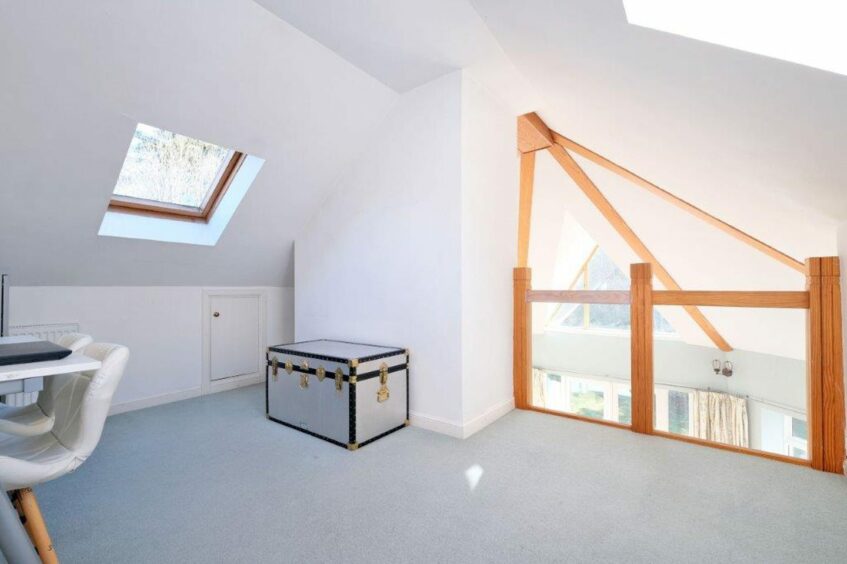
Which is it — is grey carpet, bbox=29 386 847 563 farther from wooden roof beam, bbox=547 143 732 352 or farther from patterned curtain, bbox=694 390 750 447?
patterned curtain, bbox=694 390 750 447

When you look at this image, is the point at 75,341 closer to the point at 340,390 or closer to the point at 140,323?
the point at 340,390

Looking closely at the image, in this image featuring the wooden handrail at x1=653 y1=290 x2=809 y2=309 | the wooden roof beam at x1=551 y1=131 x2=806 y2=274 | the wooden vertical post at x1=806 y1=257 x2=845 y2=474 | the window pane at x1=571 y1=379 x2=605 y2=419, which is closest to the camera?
the wooden vertical post at x1=806 y1=257 x2=845 y2=474

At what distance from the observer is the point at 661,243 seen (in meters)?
4.78

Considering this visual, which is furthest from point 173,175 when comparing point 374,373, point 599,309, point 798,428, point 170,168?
point 798,428

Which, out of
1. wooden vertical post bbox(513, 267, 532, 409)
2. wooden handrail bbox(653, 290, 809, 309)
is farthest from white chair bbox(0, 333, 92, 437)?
wooden handrail bbox(653, 290, 809, 309)

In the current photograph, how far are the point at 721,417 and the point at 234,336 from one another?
22.6 ft

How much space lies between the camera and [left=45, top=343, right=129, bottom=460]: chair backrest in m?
1.37

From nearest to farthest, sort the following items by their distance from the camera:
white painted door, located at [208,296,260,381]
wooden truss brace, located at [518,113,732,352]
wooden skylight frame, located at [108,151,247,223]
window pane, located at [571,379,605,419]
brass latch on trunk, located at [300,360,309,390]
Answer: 1. brass latch on trunk, located at [300,360,309,390]
2. wooden skylight frame, located at [108,151,247,223]
3. wooden truss brace, located at [518,113,732,352]
4. white painted door, located at [208,296,260,381]
5. window pane, located at [571,379,605,419]

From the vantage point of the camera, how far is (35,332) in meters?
2.94

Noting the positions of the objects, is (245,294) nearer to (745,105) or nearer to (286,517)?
(286,517)

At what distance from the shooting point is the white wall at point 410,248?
278 centimetres

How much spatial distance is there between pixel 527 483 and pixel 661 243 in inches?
149

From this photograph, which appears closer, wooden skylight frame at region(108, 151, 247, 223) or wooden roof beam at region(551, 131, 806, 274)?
wooden skylight frame at region(108, 151, 247, 223)

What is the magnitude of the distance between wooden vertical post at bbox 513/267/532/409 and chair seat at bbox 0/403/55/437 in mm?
2816
